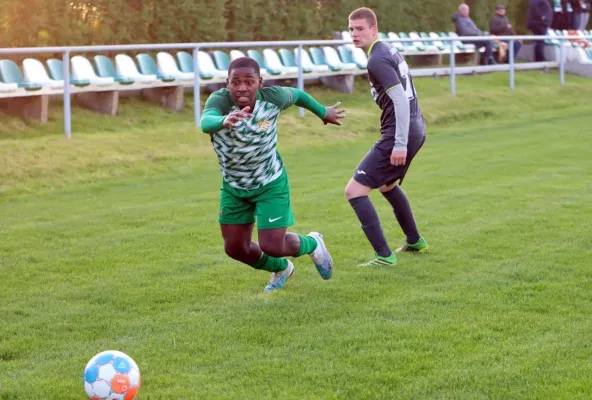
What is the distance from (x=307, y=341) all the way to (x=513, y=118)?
15.1m

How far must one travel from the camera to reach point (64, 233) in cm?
927

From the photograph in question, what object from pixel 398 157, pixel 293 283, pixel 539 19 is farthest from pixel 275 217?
pixel 539 19

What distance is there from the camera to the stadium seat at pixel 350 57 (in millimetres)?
20312

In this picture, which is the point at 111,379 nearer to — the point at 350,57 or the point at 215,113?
the point at 215,113

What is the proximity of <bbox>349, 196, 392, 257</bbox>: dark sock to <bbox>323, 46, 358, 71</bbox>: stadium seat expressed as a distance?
12.3m

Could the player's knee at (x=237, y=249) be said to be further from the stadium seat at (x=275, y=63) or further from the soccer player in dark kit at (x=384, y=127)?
the stadium seat at (x=275, y=63)

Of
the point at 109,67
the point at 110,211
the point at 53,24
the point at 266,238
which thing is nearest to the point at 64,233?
the point at 110,211

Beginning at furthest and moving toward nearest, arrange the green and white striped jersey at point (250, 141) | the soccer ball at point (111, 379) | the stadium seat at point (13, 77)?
the stadium seat at point (13, 77) → the green and white striped jersey at point (250, 141) → the soccer ball at point (111, 379)

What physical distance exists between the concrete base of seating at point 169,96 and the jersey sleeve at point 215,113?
425 inches

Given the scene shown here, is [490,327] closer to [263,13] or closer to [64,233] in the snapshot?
[64,233]

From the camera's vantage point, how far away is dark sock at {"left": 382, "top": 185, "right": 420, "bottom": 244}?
26.1 feet

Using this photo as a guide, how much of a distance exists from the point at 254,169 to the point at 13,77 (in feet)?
28.1

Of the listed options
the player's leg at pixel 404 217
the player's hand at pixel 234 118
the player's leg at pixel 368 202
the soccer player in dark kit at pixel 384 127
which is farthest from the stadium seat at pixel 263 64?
the player's hand at pixel 234 118

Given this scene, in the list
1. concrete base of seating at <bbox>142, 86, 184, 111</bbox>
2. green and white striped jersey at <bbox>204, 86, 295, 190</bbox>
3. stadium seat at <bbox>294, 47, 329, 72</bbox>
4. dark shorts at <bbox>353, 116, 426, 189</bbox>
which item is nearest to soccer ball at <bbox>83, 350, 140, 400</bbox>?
green and white striped jersey at <bbox>204, 86, 295, 190</bbox>
